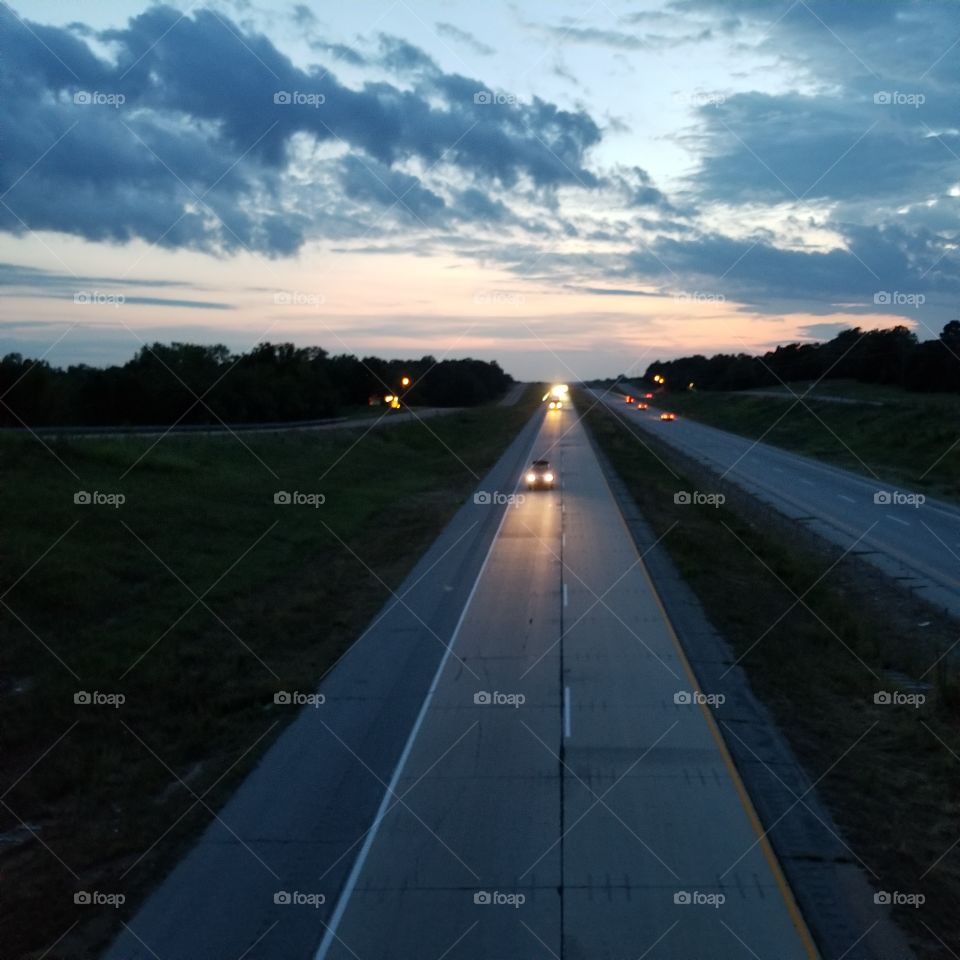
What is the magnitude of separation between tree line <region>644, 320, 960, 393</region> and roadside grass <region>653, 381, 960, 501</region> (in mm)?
2577

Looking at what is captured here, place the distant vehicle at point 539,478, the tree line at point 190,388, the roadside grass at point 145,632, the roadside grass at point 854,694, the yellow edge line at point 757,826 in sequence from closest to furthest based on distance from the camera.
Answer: the yellow edge line at point 757,826, the roadside grass at point 854,694, the roadside grass at point 145,632, the distant vehicle at point 539,478, the tree line at point 190,388

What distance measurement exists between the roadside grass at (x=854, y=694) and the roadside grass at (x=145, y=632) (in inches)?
240

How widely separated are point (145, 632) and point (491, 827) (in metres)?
10.2

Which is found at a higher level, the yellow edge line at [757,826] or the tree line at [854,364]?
the tree line at [854,364]

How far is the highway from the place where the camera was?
7766 millimetres

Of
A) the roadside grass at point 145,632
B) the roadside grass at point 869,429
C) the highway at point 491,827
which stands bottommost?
the roadside grass at point 145,632

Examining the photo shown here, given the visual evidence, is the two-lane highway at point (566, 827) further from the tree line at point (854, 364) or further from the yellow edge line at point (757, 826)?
the tree line at point (854, 364)

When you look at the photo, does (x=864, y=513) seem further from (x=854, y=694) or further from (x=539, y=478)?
(x=854, y=694)

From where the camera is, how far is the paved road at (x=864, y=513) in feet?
84.4

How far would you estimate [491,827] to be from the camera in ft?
31.4

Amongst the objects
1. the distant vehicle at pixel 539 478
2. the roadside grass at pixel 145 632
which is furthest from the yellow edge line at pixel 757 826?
the distant vehicle at pixel 539 478

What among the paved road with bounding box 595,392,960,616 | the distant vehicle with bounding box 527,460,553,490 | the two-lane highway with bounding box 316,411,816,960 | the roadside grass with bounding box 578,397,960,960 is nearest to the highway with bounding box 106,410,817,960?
the two-lane highway with bounding box 316,411,816,960

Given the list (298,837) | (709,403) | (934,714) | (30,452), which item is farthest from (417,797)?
(709,403)

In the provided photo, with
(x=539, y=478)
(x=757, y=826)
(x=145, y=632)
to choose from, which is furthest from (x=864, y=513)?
(x=757, y=826)
